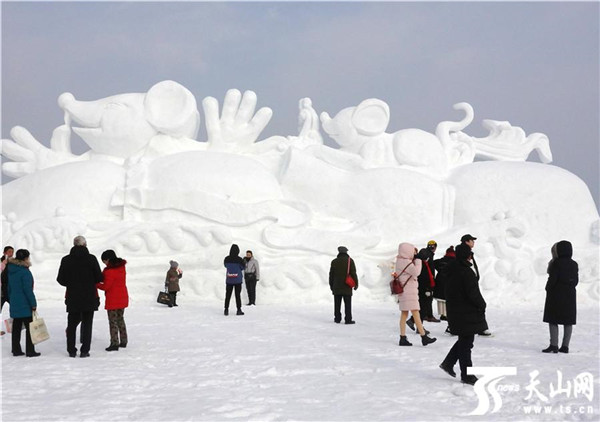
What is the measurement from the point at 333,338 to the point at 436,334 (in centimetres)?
145

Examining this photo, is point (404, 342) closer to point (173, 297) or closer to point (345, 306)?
point (345, 306)

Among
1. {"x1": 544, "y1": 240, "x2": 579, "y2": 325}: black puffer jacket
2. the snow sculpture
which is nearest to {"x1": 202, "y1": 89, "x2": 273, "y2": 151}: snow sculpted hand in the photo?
the snow sculpture

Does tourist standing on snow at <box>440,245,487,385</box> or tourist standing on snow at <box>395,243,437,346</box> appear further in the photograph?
tourist standing on snow at <box>395,243,437,346</box>

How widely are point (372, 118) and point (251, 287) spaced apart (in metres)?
6.31

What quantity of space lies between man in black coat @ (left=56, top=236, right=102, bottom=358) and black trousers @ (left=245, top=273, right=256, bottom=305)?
5.57 m

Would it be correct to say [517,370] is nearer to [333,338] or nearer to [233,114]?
[333,338]

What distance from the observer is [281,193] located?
15.8 metres

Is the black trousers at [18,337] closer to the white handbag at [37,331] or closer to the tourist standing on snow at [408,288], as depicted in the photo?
the white handbag at [37,331]

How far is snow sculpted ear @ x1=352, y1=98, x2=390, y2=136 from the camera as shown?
55.6 ft

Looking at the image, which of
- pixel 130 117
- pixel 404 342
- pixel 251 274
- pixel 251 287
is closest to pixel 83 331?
pixel 404 342

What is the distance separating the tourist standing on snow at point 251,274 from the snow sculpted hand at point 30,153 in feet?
23.1

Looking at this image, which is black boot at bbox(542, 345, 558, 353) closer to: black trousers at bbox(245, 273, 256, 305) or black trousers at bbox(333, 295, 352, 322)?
black trousers at bbox(333, 295, 352, 322)

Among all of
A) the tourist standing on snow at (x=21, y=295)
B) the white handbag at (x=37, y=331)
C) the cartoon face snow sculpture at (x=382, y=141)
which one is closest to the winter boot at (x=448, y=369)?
the white handbag at (x=37, y=331)

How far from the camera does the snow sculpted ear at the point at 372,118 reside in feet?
55.6
